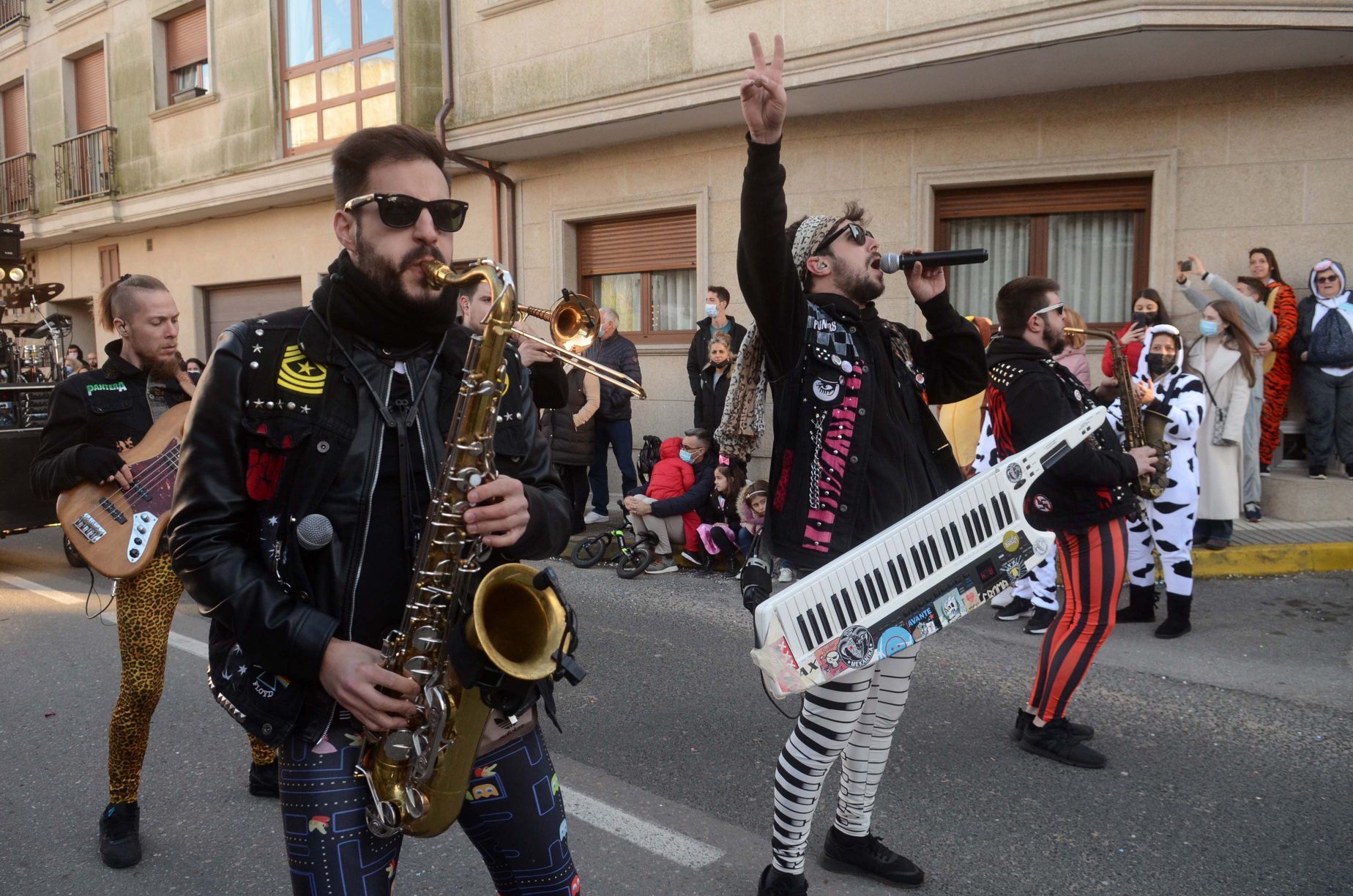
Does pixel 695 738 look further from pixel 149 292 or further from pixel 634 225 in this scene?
pixel 634 225

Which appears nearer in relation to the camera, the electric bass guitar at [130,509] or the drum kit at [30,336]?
the electric bass guitar at [130,509]

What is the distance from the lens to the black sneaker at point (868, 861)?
10.4 feet

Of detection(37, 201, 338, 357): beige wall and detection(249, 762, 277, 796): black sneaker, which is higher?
detection(37, 201, 338, 357): beige wall

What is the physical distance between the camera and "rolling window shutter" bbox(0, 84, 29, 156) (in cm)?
2038

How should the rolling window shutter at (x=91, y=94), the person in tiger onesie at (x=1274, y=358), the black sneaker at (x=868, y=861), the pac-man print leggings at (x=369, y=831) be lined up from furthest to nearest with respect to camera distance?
the rolling window shutter at (x=91, y=94), the person in tiger onesie at (x=1274, y=358), the black sneaker at (x=868, y=861), the pac-man print leggings at (x=369, y=831)

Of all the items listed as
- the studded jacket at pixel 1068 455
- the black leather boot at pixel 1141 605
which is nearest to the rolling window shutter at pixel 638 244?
the black leather boot at pixel 1141 605

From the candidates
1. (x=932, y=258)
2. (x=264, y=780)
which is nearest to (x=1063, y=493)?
(x=932, y=258)

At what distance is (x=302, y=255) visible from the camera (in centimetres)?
1485

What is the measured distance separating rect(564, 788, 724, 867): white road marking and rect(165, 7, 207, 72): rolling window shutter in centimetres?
1597

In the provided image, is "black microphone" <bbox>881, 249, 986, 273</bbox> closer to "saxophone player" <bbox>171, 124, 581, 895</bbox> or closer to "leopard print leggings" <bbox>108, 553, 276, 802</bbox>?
"saxophone player" <bbox>171, 124, 581, 895</bbox>

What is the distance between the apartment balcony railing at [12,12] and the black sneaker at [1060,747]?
23.0 meters

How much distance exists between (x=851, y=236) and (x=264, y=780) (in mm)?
3019

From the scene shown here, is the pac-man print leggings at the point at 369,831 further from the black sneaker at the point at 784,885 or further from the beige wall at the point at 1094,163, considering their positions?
the beige wall at the point at 1094,163

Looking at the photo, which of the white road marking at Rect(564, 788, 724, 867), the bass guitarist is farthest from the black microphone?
the bass guitarist
